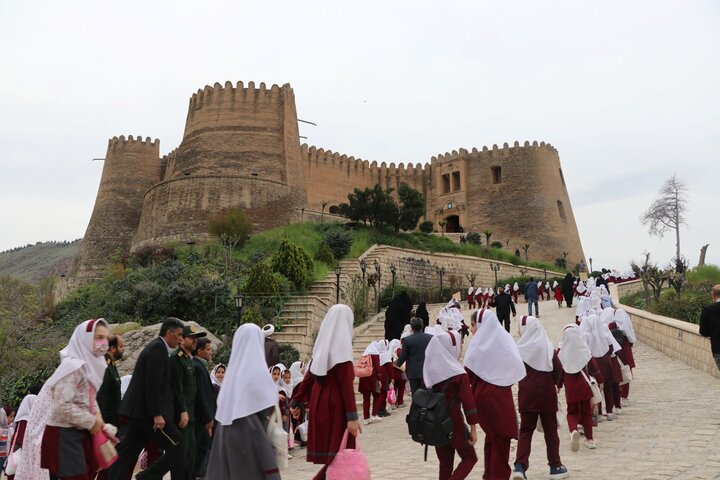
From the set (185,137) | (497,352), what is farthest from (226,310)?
(185,137)

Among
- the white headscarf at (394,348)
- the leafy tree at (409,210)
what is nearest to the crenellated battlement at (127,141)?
the leafy tree at (409,210)

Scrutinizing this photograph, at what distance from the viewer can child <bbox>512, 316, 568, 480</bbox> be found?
5180mm

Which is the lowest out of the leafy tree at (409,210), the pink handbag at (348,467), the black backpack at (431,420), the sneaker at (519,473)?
the sneaker at (519,473)

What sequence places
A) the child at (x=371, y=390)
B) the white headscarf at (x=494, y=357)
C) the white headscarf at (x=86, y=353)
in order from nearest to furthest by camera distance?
the white headscarf at (x=86, y=353) → the white headscarf at (x=494, y=357) → the child at (x=371, y=390)

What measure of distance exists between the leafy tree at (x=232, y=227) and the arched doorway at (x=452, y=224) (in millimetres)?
19099

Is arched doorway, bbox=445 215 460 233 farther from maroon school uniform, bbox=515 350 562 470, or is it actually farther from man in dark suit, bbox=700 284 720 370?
maroon school uniform, bbox=515 350 562 470

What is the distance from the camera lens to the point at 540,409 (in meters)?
5.34

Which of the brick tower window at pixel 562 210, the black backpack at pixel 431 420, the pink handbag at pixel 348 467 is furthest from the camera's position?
the brick tower window at pixel 562 210

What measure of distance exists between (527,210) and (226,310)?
27.8 metres

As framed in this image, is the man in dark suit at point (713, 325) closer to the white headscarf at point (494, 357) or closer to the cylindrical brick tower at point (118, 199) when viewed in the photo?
the white headscarf at point (494, 357)

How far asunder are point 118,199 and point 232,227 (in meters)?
11.9

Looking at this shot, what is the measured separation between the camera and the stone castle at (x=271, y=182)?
31.0 meters

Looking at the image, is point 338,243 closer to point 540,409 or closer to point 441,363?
point 540,409

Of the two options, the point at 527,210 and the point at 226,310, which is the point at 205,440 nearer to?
the point at 226,310
